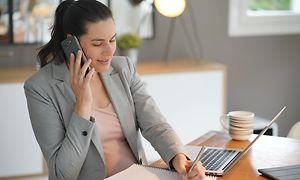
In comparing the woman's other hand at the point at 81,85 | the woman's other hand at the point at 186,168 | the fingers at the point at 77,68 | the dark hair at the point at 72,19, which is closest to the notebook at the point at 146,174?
the woman's other hand at the point at 186,168

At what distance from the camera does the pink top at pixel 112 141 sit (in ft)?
6.77

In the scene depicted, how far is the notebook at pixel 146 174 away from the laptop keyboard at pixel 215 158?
93 millimetres

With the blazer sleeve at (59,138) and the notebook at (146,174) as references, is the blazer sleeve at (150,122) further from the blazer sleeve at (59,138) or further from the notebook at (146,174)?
the blazer sleeve at (59,138)

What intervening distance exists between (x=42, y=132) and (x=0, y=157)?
1.46 meters

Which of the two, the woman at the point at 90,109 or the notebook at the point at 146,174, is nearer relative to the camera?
the notebook at the point at 146,174

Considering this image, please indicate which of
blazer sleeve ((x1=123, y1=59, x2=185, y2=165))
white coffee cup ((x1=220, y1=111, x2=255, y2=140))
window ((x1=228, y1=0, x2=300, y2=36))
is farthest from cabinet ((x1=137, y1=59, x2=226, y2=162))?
white coffee cup ((x1=220, y1=111, x2=255, y2=140))

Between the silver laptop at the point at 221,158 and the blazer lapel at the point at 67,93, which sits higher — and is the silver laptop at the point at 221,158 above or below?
below

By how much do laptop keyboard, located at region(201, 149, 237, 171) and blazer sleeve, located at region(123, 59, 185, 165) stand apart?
12 centimetres

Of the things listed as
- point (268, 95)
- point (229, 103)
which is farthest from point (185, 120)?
point (268, 95)

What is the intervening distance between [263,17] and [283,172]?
8.78 feet

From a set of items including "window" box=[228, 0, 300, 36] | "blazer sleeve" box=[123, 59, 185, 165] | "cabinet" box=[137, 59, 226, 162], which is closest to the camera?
"blazer sleeve" box=[123, 59, 185, 165]

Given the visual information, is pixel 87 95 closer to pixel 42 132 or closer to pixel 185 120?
pixel 42 132

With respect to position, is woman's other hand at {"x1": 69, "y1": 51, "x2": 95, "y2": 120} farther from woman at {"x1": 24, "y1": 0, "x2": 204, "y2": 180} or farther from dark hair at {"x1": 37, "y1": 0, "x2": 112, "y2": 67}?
dark hair at {"x1": 37, "y1": 0, "x2": 112, "y2": 67}

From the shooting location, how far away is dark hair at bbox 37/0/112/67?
6.47ft
